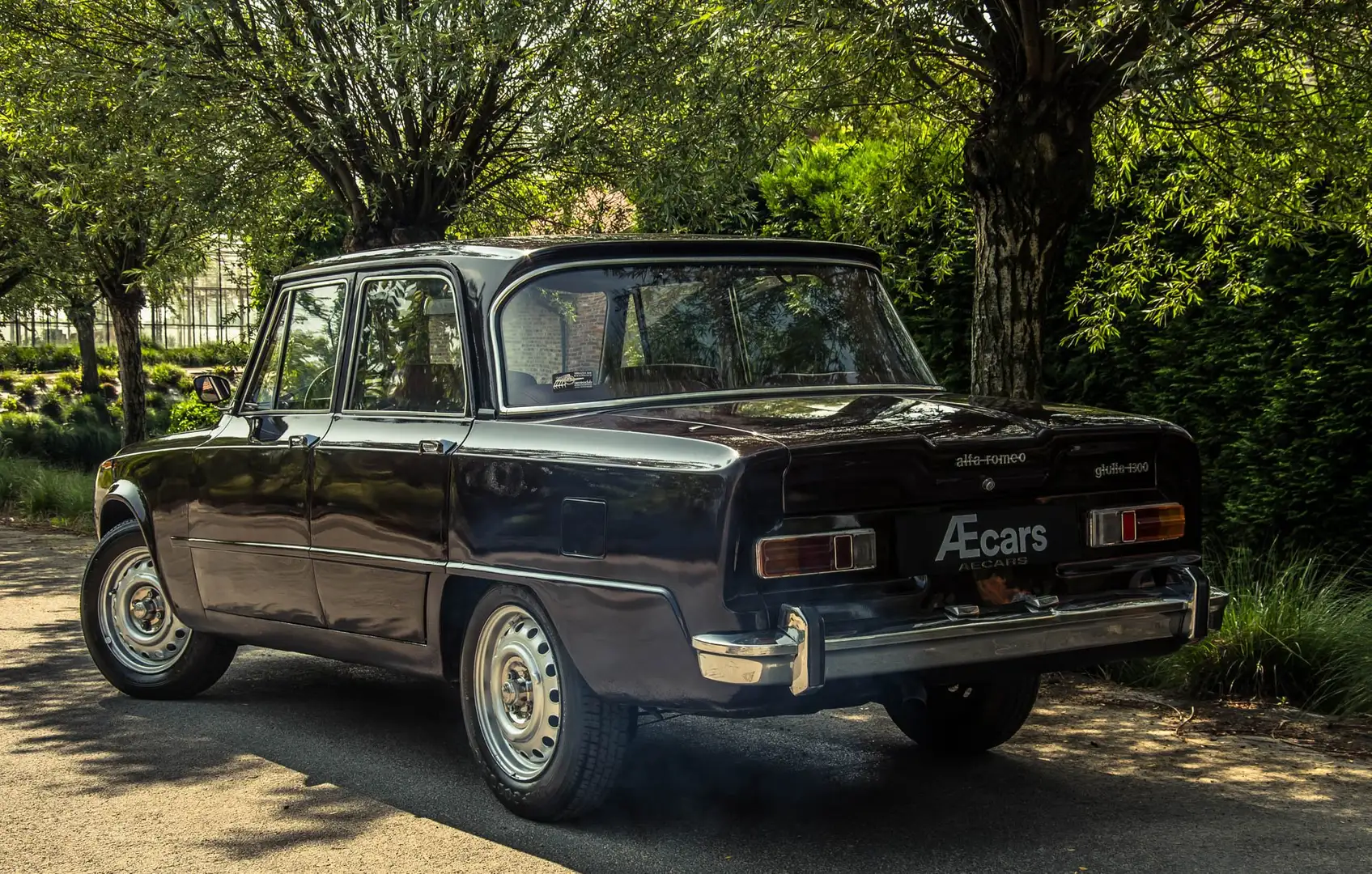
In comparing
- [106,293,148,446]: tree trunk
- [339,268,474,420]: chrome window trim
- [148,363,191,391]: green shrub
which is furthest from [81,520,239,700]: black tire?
[148,363,191,391]: green shrub

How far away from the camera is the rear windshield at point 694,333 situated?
539 centimetres

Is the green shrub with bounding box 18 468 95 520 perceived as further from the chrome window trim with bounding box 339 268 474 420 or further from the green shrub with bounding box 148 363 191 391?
the green shrub with bounding box 148 363 191 391

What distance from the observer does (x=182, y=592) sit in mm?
6852

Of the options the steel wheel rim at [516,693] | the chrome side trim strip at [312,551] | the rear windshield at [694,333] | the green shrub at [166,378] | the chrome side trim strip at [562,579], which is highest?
the rear windshield at [694,333]

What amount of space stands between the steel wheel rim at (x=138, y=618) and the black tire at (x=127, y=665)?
15 mm

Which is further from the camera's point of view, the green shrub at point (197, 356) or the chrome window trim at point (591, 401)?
the green shrub at point (197, 356)

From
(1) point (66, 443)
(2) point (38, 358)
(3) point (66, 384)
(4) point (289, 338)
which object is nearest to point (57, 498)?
(1) point (66, 443)

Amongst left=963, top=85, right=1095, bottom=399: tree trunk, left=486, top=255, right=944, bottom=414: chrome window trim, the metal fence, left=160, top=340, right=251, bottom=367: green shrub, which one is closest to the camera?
left=486, top=255, right=944, bottom=414: chrome window trim

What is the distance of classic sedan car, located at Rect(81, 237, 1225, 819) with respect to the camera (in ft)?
14.6

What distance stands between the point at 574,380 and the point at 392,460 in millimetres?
805

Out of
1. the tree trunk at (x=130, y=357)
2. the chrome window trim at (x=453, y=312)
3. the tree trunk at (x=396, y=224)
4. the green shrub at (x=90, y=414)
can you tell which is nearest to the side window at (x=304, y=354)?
the chrome window trim at (x=453, y=312)

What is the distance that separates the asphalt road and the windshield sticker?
1.12 meters

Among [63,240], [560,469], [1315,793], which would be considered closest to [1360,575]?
[1315,793]

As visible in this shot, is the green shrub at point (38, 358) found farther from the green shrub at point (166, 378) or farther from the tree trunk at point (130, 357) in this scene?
the tree trunk at point (130, 357)
